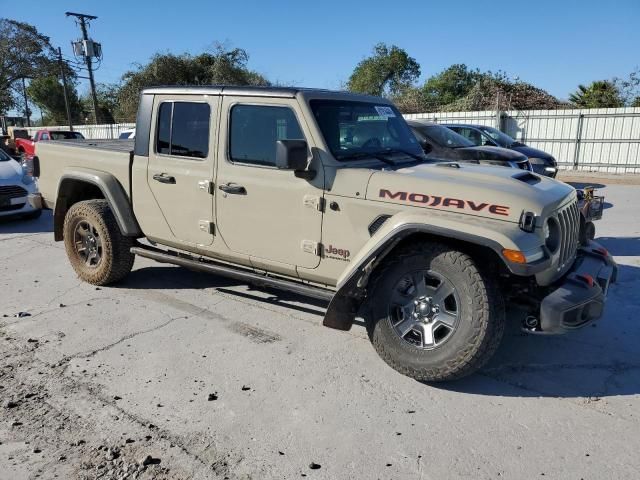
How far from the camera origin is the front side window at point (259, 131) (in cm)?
392

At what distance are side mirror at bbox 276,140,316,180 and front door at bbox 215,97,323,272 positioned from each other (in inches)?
7.9

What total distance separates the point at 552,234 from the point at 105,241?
165 inches

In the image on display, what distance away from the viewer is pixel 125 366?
12.2ft

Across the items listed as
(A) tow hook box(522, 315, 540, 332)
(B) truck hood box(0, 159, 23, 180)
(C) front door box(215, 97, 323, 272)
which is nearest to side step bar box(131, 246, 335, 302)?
(C) front door box(215, 97, 323, 272)

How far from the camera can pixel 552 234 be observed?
3305 millimetres

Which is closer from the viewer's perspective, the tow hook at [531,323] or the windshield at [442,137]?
the tow hook at [531,323]

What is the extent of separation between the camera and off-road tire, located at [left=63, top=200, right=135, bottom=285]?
516 centimetres

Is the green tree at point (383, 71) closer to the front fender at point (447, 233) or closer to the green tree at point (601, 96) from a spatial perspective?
the green tree at point (601, 96)

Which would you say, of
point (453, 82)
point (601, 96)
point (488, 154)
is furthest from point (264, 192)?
point (453, 82)

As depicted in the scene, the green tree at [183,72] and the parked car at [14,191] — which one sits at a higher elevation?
the green tree at [183,72]

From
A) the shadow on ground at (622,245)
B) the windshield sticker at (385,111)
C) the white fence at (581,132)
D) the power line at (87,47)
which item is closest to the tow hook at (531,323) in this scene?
the windshield sticker at (385,111)

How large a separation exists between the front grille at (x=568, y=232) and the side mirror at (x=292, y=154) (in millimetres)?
1786

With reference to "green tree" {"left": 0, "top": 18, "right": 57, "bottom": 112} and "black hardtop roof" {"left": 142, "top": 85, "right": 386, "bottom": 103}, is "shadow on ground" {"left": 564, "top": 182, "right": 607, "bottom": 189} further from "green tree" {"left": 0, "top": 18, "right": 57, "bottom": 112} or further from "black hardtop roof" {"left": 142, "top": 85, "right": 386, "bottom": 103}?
"green tree" {"left": 0, "top": 18, "right": 57, "bottom": 112}

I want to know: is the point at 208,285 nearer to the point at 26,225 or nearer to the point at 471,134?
the point at 26,225
